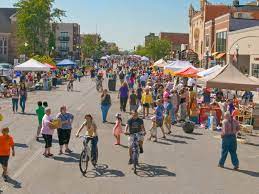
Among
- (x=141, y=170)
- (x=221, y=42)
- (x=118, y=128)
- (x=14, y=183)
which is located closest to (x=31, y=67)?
(x=118, y=128)

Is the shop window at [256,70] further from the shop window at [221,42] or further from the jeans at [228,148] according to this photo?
the jeans at [228,148]

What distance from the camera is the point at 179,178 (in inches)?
483

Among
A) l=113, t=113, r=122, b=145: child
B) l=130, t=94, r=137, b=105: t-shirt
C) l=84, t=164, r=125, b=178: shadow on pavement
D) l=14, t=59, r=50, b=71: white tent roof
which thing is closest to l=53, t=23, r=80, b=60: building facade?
l=14, t=59, r=50, b=71: white tent roof

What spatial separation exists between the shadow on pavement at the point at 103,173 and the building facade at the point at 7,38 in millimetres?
85823

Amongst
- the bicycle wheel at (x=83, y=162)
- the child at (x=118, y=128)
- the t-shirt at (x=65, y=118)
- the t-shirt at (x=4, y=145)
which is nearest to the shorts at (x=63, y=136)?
the t-shirt at (x=65, y=118)

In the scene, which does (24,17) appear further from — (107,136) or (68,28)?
(68,28)

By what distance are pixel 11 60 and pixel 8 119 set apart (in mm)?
77562

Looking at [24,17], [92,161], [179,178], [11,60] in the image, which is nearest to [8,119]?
[92,161]

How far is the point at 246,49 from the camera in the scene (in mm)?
44156

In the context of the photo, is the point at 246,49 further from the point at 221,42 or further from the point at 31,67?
the point at 31,67

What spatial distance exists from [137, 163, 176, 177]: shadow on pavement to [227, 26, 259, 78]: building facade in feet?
84.0

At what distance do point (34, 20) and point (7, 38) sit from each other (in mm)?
28621

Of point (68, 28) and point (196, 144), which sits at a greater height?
point (68, 28)

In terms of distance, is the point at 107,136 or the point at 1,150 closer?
the point at 1,150
